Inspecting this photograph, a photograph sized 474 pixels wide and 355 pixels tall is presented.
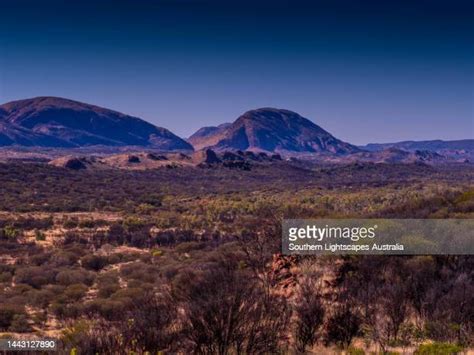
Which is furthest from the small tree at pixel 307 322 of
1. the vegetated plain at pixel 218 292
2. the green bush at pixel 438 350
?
Answer: the green bush at pixel 438 350

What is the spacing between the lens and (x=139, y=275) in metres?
25.6

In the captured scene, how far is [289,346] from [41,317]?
12.1 metres

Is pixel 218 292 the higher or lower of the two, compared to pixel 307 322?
higher

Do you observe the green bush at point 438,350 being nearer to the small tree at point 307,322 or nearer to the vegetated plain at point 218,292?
the vegetated plain at point 218,292

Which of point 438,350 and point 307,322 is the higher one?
point 438,350

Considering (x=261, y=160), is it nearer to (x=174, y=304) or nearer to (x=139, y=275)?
(x=139, y=275)

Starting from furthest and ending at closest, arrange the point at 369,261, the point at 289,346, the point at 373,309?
the point at 369,261 → the point at 373,309 → the point at 289,346

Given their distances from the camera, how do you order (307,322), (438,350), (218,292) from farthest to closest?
(307,322), (218,292), (438,350)

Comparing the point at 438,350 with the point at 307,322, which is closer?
the point at 438,350

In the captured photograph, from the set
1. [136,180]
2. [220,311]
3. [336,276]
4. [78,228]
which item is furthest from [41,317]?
[136,180]

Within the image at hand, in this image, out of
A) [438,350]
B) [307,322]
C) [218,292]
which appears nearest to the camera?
[438,350]

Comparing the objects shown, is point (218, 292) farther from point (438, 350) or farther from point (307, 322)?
point (438, 350)

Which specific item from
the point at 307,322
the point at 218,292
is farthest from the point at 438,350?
the point at 218,292

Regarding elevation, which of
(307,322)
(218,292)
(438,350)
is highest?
(218,292)
